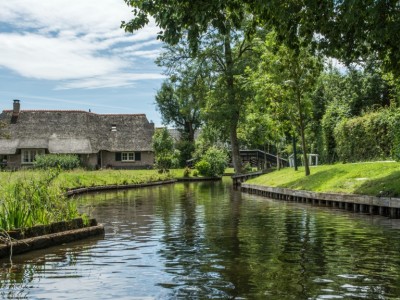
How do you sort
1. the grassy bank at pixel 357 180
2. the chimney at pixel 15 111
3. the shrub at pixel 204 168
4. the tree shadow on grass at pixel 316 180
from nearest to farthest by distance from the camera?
the grassy bank at pixel 357 180 < the tree shadow on grass at pixel 316 180 < the shrub at pixel 204 168 < the chimney at pixel 15 111

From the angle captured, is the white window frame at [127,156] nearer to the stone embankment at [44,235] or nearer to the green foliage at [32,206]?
the green foliage at [32,206]

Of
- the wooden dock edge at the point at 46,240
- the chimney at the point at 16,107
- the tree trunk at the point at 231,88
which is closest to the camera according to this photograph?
the wooden dock edge at the point at 46,240

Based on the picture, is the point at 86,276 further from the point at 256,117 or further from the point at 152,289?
the point at 256,117

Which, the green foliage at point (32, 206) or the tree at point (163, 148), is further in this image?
the tree at point (163, 148)

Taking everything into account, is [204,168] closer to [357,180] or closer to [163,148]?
[163,148]

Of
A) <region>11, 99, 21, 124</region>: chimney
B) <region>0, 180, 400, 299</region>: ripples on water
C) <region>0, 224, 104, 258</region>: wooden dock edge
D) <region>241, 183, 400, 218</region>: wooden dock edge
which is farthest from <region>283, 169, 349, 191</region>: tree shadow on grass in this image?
<region>11, 99, 21, 124</region>: chimney

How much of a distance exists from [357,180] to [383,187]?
10.9ft

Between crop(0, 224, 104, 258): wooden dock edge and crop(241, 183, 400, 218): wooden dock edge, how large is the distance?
10.4m

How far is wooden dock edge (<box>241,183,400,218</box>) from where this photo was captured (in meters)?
19.0

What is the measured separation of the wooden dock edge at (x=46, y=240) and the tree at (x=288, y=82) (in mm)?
17876

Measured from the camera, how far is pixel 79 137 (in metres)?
67.6

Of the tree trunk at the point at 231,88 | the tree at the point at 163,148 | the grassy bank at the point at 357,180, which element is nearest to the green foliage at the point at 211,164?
the tree at the point at 163,148

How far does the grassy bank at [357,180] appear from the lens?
20.8m

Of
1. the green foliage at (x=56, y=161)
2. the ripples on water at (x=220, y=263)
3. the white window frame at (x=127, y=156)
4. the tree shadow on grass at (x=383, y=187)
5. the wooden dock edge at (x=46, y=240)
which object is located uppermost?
the white window frame at (x=127, y=156)
